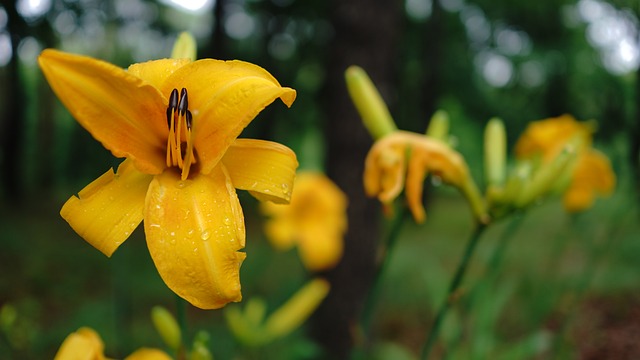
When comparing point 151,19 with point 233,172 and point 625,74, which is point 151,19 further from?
point 233,172

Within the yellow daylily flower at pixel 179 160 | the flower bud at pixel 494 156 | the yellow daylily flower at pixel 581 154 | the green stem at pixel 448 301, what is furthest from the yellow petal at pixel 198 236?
the yellow daylily flower at pixel 581 154

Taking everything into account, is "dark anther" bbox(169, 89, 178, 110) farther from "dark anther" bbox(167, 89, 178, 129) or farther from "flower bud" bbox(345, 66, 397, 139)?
"flower bud" bbox(345, 66, 397, 139)

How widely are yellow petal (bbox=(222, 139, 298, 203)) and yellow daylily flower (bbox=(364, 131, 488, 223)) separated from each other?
0.93 feet

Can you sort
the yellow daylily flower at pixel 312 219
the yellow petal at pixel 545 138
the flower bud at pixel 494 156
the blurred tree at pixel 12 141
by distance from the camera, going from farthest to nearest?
the blurred tree at pixel 12 141 → the yellow daylily flower at pixel 312 219 → the yellow petal at pixel 545 138 → the flower bud at pixel 494 156

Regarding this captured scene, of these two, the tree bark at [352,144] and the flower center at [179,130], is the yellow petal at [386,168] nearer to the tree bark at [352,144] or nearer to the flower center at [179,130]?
the flower center at [179,130]

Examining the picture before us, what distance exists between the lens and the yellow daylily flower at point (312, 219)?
2096mm

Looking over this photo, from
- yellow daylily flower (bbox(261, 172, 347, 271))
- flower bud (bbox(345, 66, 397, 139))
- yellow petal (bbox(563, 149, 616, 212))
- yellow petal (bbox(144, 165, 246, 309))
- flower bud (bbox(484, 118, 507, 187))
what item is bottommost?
yellow daylily flower (bbox(261, 172, 347, 271))

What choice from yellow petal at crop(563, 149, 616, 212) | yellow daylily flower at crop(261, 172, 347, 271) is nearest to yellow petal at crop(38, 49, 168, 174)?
yellow petal at crop(563, 149, 616, 212)

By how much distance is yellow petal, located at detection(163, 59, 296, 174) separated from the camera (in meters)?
0.41

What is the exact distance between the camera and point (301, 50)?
836 centimetres

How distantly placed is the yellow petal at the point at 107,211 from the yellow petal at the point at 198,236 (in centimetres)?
2

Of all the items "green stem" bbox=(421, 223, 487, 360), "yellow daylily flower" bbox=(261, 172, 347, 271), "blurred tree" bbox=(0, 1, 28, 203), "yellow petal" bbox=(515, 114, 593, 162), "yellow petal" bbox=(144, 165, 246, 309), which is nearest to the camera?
"yellow petal" bbox=(144, 165, 246, 309)

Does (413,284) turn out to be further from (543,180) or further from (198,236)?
(198,236)

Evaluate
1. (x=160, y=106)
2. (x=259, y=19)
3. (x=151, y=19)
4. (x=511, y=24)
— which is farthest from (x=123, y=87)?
(x=259, y=19)
